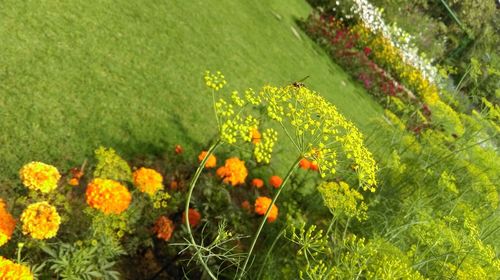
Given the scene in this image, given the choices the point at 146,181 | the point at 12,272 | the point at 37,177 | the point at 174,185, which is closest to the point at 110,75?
the point at 174,185

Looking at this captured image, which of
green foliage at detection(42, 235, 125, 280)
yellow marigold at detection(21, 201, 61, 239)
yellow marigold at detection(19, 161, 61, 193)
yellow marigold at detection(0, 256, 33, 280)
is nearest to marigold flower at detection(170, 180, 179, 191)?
green foliage at detection(42, 235, 125, 280)

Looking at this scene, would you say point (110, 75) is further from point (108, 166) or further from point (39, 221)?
point (39, 221)

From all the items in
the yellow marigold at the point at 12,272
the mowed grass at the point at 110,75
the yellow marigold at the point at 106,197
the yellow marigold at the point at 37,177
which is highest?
the yellow marigold at the point at 106,197

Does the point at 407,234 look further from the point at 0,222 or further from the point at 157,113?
the point at 0,222

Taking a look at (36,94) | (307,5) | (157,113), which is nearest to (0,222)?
(36,94)

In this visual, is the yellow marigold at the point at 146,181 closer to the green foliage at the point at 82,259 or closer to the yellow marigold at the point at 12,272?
the green foliage at the point at 82,259

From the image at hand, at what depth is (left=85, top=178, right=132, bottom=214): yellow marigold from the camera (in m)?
2.82

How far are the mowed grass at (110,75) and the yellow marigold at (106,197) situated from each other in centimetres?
104

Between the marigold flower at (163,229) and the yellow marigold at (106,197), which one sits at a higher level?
the yellow marigold at (106,197)

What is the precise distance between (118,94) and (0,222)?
255cm

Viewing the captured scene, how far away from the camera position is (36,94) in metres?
4.14

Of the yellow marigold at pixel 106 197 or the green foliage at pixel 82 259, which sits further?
the yellow marigold at pixel 106 197

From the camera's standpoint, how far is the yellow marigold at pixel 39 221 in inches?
99.8

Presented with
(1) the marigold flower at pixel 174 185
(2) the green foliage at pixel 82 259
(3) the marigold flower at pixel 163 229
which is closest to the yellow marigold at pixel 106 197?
(2) the green foliage at pixel 82 259
